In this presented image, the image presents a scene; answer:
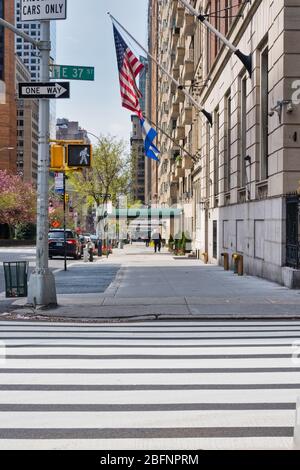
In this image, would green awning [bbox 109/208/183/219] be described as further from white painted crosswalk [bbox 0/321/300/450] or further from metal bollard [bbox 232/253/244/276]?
white painted crosswalk [bbox 0/321/300/450]

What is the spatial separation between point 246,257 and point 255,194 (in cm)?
321

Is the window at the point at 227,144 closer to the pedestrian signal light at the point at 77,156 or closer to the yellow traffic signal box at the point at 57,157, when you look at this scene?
the pedestrian signal light at the point at 77,156

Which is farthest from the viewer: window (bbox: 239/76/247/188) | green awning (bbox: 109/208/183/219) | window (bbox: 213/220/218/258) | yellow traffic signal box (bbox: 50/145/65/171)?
green awning (bbox: 109/208/183/219)

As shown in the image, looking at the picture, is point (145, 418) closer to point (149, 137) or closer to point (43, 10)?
point (43, 10)

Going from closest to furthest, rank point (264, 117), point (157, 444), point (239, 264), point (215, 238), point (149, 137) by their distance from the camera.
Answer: point (157, 444), point (264, 117), point (239, 264), point (149, 137), point (215, 238)

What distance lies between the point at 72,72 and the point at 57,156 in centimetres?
200

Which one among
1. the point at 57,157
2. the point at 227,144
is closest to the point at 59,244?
the point at 227,144

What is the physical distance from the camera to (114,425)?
5.93m

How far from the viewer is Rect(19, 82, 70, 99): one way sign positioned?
47.8 feet

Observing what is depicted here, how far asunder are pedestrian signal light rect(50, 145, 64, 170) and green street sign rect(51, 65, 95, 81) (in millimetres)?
1658

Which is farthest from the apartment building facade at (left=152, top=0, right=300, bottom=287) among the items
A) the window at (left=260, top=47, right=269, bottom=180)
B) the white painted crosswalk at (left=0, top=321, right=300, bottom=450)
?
the white painted crosswalk at (left=0, top=321, right=300, bottom=450)

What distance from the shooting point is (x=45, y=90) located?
1456 centimetres

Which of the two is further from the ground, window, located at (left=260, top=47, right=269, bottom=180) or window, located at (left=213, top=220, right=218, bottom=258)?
window, located at (left=260, top=47, right=269, bottom=180)

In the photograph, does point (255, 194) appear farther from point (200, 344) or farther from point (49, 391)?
point (49, 391)
